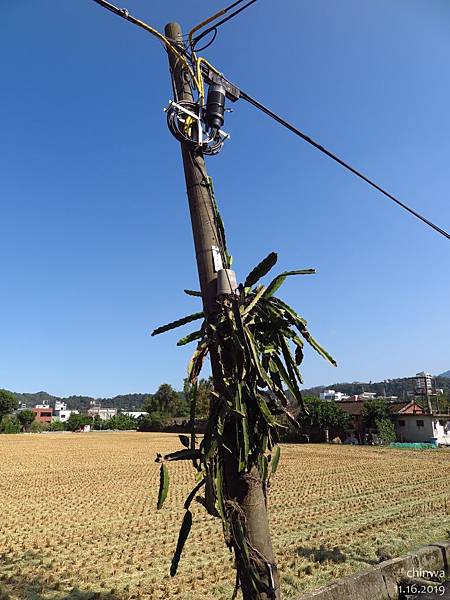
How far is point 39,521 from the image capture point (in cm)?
1319

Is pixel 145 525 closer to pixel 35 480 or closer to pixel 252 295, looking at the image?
pixel 252 295

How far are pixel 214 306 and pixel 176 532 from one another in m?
9.44

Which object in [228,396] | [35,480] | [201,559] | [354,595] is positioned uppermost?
[228,396]

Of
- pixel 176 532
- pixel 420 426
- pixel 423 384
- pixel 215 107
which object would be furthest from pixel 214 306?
pixel 423 384

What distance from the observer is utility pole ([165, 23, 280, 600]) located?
3070 millimetres

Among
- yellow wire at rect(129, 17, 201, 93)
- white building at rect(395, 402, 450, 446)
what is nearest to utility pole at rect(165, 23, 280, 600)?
yellow wire at rect(129, 17, 201, 93)

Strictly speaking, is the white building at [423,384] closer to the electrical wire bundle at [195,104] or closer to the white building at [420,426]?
the white building at [420,426]

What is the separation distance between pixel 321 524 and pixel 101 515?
6913mm

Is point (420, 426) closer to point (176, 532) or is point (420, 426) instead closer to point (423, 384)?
point (423, 384)

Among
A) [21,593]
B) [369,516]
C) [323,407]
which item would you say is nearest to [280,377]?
[21,593]

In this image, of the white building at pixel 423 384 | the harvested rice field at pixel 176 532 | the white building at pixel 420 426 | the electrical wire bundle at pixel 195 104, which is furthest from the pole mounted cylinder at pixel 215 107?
the white building at pixel 423 384

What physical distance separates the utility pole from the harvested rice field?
13.0 ft

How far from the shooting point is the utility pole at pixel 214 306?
10.1 ft

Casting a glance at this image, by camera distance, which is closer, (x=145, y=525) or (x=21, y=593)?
(x=21, y=593)
